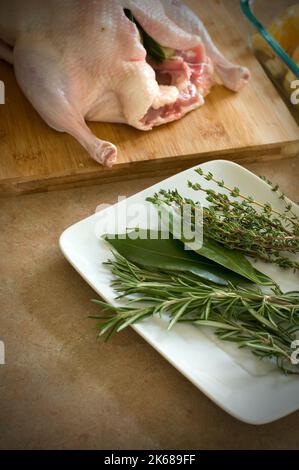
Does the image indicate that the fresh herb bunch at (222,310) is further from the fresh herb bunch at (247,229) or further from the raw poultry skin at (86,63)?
the raw poultry skin at (86,63)

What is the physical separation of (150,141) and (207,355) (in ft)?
2.21

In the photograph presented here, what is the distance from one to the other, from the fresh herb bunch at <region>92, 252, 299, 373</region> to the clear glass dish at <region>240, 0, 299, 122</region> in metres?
0.75

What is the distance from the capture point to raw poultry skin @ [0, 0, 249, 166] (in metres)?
1.57

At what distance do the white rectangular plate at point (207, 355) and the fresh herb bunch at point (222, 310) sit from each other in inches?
1.0

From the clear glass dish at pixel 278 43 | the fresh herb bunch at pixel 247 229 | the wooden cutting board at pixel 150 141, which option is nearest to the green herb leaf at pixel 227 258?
the fresh herb bunch at pixel 247 229

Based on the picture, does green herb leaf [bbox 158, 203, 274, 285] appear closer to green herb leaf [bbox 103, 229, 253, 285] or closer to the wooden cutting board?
green herb leaf [bbox 103, 229, 253, 285]

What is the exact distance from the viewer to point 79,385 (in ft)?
4.03

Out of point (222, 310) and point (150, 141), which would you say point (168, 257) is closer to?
point (222, 310)

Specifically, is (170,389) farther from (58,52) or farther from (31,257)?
(58,52)

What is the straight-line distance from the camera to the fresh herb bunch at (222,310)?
3.84ft

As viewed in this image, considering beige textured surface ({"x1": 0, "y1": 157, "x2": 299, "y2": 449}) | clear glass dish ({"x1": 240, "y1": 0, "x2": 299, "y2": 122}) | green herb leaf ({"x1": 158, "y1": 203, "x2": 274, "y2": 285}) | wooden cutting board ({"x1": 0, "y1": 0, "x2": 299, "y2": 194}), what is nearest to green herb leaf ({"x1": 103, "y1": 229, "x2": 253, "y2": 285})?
green herb leaf ({"x1": 158, "y1": 203, "x2": 274, "y2": 285})

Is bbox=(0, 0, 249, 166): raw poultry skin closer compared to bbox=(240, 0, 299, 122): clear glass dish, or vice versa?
bbox=(0, 0, 249, 166): raw poultry skin

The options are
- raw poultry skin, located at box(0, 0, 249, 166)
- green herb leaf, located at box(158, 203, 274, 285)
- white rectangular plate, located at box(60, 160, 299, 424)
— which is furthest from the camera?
raw poultry skin, located at box(0, 0, 249, 166)

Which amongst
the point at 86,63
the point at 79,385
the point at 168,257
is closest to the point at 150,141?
the point at 86,63
